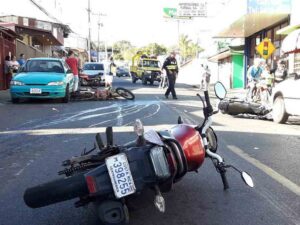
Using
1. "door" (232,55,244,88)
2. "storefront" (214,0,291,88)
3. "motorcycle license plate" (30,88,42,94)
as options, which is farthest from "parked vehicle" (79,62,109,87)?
"motorcycle license plate" (30,88,42,94)

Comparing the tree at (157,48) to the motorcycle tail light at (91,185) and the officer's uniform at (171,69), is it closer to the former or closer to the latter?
the officer's uniform at (171,69)

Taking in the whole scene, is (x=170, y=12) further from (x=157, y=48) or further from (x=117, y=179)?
(x=117, y=179)

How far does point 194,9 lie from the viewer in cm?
5847

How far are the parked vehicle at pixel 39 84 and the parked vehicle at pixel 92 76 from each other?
11386mm

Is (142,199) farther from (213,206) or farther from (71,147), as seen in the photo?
(71,147)

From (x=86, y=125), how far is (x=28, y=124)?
1279mm

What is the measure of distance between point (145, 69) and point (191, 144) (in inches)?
1230

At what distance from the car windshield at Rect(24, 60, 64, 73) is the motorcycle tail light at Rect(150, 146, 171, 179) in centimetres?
1287

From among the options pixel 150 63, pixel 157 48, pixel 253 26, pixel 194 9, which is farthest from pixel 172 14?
pixel 157 48

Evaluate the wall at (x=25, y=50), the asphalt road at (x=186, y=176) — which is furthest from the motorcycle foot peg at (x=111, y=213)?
the wall at (x=25, y=50)

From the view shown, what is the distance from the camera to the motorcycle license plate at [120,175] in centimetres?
331

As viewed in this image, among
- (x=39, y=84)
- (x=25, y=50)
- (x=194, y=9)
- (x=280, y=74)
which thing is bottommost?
(x=39, y=84)

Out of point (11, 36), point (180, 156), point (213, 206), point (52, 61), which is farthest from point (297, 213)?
point (11, 36)

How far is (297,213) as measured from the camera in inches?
162
